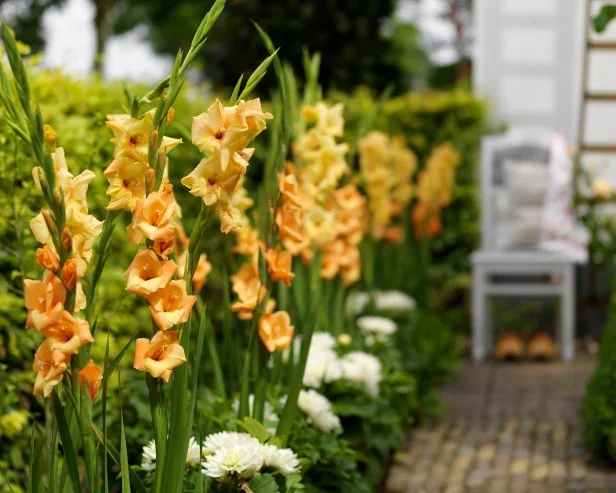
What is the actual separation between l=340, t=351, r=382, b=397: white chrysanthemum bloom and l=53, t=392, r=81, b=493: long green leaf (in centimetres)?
150

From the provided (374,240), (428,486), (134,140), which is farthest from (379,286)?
(134,140)

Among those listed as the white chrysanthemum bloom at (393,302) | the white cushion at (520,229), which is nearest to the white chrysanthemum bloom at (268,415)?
the white chrysanthemum bloom at (393,302)

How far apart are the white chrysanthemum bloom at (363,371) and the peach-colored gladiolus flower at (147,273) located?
1.54 meters

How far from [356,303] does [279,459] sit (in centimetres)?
228

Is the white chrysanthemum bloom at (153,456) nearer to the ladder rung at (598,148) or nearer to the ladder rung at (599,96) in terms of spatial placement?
the ladder rung at (598,148)

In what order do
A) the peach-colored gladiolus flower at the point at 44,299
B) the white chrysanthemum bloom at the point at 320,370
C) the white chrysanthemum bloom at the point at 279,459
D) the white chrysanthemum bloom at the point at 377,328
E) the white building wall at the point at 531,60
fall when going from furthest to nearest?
1. the white building wall at the point at 531,60
2. the white chrysanthemum bloom at the point at 377,328
3. the white chrysanthemum bloom at the point at 320,370
4. the white chrysanthemum bloom at the point at 279,459
5. the peach-colored gladiolus flower at the point at 44,299

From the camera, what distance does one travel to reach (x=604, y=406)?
381cm

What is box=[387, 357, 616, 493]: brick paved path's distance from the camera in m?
3.72

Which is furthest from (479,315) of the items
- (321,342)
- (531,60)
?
(321,342)

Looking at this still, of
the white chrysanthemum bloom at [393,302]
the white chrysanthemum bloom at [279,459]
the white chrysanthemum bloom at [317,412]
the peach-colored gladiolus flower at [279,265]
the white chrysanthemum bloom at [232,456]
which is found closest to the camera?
the white chrysanthemum bloom at [232,456]

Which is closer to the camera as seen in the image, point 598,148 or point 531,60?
point 598,148

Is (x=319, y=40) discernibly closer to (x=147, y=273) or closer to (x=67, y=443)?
(x=147, y=273)

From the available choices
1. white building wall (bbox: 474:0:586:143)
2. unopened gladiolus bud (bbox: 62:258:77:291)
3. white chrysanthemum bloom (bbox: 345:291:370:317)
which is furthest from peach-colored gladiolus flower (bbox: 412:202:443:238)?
unopened gladiolus bud (bbox: 62:258:77:291)

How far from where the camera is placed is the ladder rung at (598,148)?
6.68 meters
